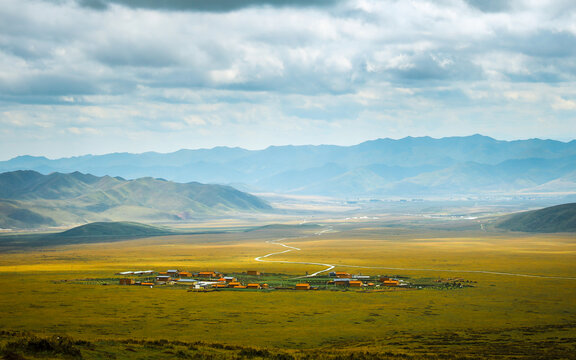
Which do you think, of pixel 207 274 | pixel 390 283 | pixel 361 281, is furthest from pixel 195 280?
pixel 390 283

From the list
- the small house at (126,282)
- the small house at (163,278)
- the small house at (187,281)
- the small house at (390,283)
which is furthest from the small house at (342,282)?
the small house at (126,282)

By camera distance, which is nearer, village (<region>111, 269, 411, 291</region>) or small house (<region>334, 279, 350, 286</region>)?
village (<region>111, 269, 411, 291</region>)

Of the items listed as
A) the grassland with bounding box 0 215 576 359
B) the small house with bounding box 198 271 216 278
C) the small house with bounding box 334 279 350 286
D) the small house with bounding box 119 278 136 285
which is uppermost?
the small house with bounding box 198 271 216 278

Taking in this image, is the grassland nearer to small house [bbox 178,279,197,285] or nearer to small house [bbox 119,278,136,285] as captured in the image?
small house [bbox 119,278,136,285]

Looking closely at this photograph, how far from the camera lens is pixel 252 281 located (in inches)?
4013

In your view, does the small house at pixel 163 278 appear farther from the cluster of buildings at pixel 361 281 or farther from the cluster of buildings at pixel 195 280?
the cluster of buildings at pixel 361 281

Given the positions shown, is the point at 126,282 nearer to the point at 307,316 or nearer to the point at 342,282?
the point at 342,282

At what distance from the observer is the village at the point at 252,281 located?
9400 centimetres

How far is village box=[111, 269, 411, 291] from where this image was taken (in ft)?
308

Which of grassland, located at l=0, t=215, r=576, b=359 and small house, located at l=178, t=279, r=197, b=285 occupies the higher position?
small house, located at l=178, t=279, r=197, b=285

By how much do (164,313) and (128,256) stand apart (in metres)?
96.7

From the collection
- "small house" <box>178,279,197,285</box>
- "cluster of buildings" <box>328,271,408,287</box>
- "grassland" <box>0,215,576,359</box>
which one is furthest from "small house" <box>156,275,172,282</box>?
"cluster of buildings" <box>328,271,408,287</box>

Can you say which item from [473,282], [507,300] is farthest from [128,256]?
[507,300]

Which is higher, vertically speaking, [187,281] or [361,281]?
[187,281]
